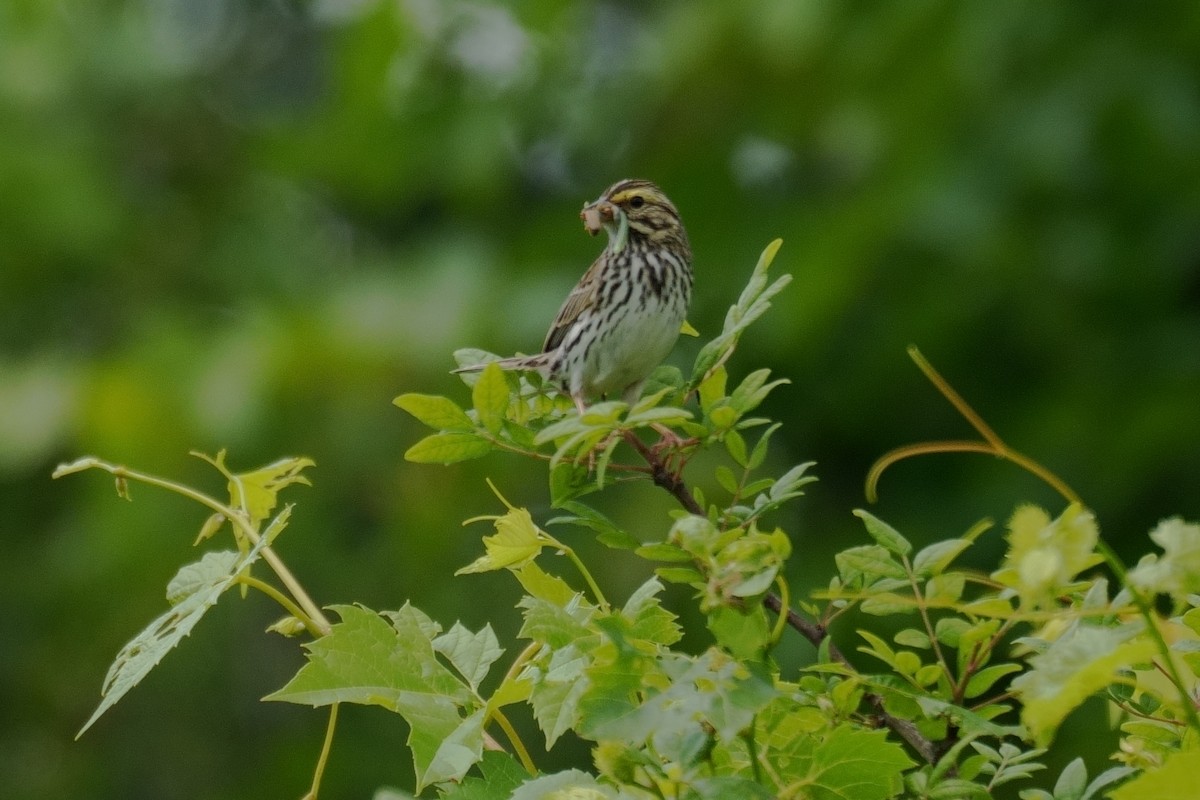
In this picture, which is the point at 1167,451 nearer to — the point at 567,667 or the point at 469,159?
the point at 469,159

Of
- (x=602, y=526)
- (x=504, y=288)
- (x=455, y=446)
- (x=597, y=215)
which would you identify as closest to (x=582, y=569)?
(x=602, y=526)

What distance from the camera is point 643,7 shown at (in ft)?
27.8

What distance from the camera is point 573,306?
2.93m

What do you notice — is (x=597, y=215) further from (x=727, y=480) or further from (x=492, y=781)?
(x=492, y=781)

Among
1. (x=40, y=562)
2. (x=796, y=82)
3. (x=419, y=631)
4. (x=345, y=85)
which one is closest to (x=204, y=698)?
(x=40, y=562)

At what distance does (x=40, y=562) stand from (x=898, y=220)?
4.24 m

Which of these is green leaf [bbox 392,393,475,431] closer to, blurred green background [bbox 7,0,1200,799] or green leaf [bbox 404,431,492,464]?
green leaf [bbox 404,431,492,464]

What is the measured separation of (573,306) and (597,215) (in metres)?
0.36

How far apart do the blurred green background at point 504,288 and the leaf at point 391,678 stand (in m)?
3.88

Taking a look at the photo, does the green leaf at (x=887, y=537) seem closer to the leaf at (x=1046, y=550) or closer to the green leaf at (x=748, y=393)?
the green leaf at (x=748, y=393)

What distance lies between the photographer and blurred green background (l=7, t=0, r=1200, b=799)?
5.59 meters

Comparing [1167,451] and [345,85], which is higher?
[345,85]

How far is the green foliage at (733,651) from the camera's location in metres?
0.99

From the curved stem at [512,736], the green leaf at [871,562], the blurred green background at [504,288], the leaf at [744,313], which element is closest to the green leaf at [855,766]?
the green leaf at [871,562]
